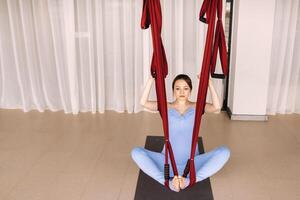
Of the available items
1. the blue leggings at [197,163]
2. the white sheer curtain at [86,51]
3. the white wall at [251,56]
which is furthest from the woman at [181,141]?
the white sheer curtain at [86,51]

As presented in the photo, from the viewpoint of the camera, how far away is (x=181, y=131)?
2.20 metres

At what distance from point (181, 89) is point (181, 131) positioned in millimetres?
304

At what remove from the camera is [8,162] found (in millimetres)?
2764

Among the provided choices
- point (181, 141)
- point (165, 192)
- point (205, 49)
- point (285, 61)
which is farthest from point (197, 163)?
point (285, 61)

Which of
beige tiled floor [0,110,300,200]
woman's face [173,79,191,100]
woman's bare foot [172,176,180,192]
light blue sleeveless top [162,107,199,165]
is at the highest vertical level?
woman's face [173,79,191,100]

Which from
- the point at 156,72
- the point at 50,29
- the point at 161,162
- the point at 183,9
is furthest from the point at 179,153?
the point at 50,29

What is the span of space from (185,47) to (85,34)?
1.31 meters

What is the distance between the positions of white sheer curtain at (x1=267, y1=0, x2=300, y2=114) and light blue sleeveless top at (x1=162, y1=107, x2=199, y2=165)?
2.17m

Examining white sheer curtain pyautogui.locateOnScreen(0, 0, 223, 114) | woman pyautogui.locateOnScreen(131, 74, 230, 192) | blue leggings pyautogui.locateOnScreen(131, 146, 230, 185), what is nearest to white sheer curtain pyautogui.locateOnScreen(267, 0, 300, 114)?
white sheer curtain pyautogui.locateOnScreen(0, 0, 223, 114)

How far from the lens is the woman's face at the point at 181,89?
2.15m

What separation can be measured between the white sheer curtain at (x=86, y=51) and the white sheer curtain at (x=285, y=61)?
73 centimetres

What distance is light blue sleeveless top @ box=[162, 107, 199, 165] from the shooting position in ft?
7.14

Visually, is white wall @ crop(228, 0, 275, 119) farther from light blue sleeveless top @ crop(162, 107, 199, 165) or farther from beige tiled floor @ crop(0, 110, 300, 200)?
light blue sleeveless top @ crop(162, 107, 199, 165)

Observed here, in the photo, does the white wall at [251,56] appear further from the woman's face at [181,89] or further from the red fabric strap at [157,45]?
the red fabric strap at [157,45]
